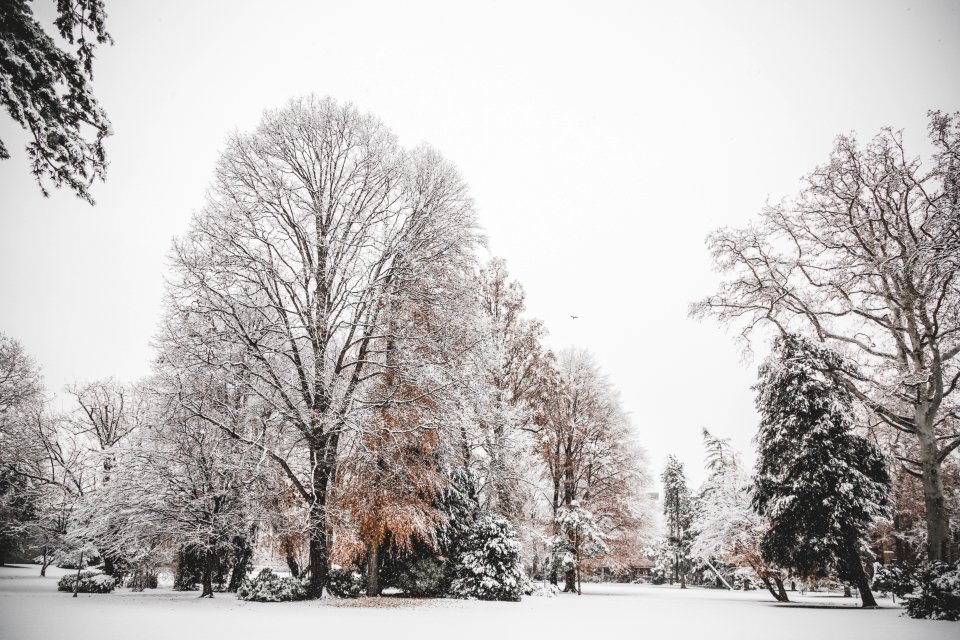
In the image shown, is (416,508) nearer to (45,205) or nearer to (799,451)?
(45,205)

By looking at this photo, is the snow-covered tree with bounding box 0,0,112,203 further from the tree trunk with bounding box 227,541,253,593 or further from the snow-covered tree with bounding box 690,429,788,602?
the snow-covered tree with bounding box 690,429,788,602

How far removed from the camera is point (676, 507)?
180ft

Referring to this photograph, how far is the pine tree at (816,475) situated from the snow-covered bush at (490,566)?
9405 millimetres

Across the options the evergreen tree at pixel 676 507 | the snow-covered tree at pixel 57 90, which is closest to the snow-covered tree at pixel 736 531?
the snow-covered tree at pixel 57 90

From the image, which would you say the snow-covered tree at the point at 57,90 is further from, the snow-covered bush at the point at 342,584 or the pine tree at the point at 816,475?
the pine tree at the point at 816,475

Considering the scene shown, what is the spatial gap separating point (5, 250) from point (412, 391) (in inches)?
386

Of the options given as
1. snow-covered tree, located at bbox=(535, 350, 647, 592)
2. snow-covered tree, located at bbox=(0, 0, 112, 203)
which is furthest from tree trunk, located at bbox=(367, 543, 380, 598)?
snow-covered tree, located at bbox=(0, 0, 112, 203)

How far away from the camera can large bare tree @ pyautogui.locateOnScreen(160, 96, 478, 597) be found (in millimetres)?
12623

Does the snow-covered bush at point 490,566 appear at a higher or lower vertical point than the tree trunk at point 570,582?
higher

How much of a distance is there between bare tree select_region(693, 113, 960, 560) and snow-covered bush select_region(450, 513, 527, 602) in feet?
37.7

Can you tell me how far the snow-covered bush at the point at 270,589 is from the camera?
13562 mm

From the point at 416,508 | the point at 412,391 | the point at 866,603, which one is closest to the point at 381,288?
the point at 412,391

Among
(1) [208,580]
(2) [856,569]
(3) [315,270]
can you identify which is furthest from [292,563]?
(2) [856,569]

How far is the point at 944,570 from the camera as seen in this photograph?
11766 millimetres
